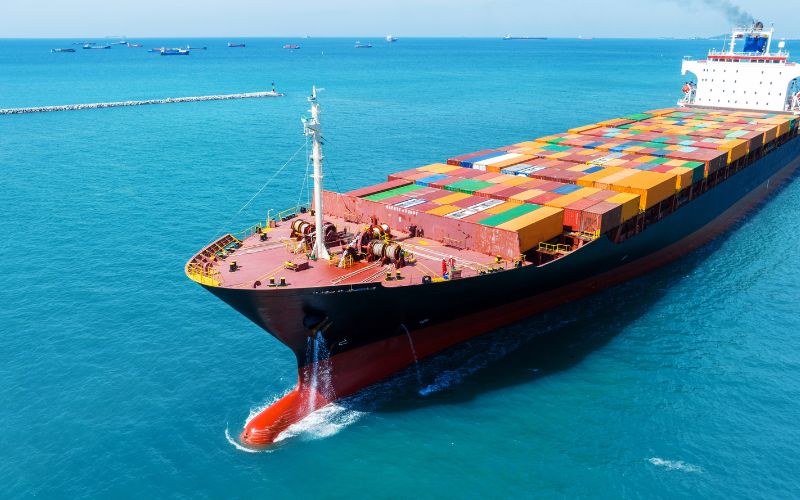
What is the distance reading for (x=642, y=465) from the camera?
21609 millimetres

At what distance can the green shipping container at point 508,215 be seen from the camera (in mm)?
28453

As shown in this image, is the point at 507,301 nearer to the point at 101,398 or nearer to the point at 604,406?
the point at 604,406

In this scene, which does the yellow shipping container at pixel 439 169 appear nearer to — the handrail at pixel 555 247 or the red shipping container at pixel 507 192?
the red shipping container at pixel 507 192

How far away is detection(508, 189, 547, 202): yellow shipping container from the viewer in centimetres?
3212

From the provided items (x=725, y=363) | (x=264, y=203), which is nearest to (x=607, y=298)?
(x=725, y=363)

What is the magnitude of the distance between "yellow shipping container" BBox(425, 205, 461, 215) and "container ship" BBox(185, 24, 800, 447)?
20 cm

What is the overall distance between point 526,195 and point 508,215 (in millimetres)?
4056

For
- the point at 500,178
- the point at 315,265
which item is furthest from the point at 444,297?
the point at 500,178

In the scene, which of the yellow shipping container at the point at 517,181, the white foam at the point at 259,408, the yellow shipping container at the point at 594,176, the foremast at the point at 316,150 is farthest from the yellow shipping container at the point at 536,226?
the white foam at the point at 259,408

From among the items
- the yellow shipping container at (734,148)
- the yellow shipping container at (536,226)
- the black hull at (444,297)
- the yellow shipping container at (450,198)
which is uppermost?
the yellow shipping container at (734,148)

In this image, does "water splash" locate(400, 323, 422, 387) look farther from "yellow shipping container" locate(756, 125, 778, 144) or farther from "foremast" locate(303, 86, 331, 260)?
"yellow shipping container" locate(756, 125, 778, 144)

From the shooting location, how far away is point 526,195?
1294 inches

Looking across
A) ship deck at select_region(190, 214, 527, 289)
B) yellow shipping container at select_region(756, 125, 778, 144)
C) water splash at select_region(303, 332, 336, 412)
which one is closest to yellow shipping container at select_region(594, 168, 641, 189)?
ship deck at select_region(190, 214, 527, 289)

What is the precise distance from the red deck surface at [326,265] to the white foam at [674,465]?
1026cm
